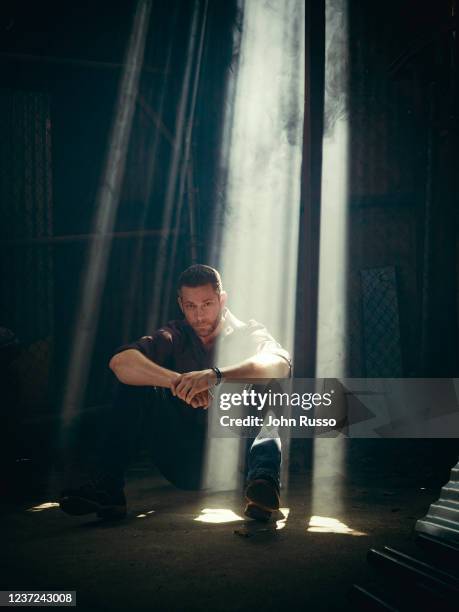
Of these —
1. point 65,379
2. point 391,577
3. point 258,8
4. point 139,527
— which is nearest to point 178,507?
point 139,527

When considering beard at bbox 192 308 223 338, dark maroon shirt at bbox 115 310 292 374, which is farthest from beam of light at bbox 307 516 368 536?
beard at bbox 192 308 223 338

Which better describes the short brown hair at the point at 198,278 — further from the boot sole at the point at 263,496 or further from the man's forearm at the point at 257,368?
the boot sole at the point at 263,496

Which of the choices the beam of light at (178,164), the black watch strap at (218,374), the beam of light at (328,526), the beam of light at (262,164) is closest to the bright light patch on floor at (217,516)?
the beam of light at (328,526)

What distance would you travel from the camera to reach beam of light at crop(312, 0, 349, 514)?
6.58 metres

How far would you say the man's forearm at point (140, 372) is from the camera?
9.96 feet

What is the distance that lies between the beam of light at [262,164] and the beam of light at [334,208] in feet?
1.10

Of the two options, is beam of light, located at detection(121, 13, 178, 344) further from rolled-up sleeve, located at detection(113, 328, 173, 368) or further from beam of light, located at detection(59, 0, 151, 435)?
rolled-up sleeve, located at detection(113, 328, 173, 368)

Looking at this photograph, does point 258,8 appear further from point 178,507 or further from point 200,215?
point 178,507

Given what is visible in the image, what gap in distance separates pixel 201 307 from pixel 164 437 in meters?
0.78

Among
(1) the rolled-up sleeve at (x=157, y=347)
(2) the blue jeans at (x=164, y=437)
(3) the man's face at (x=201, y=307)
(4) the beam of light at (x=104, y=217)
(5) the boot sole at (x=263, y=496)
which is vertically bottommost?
(5) the boot sole at (x=263, y=496)

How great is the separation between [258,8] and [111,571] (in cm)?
665

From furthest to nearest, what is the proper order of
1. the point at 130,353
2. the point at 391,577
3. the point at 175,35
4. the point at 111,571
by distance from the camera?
the point at 175,35 < the point at 130,353 < the point at 111,571 < the point at 391,577

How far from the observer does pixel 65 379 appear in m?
6.51

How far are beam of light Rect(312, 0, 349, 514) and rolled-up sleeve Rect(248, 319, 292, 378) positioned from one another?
307cm
